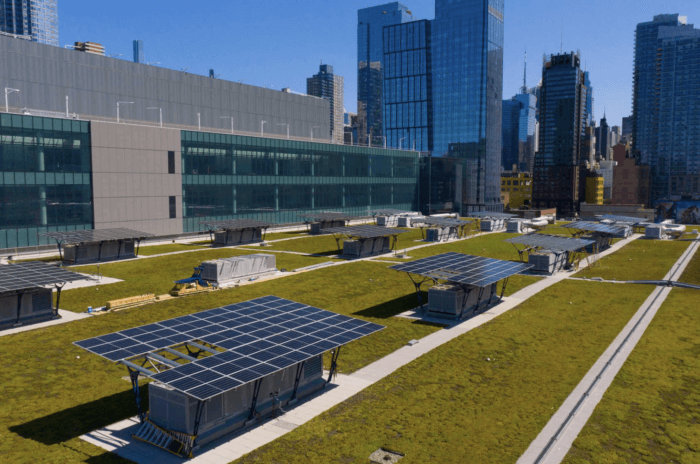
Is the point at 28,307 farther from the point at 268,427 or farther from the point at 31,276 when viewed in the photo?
the point at 268,427

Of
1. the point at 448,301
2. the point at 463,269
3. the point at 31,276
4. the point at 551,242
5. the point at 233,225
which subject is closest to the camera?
the point at 31,276

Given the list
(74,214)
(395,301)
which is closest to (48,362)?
(395,301)

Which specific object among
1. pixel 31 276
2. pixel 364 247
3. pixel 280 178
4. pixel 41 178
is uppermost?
pixel 280 178

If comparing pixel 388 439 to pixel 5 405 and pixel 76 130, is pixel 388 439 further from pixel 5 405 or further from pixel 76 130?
pixel 76 130

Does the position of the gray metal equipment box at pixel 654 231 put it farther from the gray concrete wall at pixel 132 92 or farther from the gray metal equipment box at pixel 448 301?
the gray concrete wall at pixel 132 92

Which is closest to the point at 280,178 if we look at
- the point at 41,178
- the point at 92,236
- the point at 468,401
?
the point at 41,178

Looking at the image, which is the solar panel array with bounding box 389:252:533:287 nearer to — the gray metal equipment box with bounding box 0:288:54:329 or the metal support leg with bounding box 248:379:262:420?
the metal support leg with bounding box 248:379:262:420

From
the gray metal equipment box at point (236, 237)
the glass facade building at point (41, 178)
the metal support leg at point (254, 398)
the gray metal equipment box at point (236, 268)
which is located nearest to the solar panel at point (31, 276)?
Result: the gray metal equipment box at point (236, 268)
